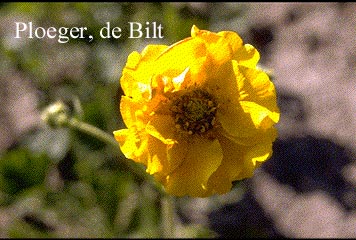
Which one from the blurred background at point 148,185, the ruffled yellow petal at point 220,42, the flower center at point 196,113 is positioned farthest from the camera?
the blurred background at point 148,185

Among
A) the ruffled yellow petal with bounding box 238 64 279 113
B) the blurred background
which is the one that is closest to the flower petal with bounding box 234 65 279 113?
the ruffled yellow petal with bounding box 238 64 279 113

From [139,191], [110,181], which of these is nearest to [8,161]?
[110,181]

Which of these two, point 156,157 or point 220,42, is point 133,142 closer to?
point 156,157

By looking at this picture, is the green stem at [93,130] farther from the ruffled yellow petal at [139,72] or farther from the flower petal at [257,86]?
the flower petal at [257,86]

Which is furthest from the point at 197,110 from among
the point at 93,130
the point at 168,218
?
the point at 168,218

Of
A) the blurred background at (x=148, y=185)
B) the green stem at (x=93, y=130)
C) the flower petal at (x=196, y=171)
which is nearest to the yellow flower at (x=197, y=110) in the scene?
the flower petal at (x=196, y=171)

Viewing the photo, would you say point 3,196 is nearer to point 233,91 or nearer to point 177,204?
point 177,204

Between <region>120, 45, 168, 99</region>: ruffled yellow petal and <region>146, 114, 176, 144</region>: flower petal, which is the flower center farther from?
<region>120, 45, 168, 99</region>: ruffled yellow petal

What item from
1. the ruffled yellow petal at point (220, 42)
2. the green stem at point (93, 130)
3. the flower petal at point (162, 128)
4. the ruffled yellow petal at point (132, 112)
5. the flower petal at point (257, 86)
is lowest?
the green stem at point (93, 130)
